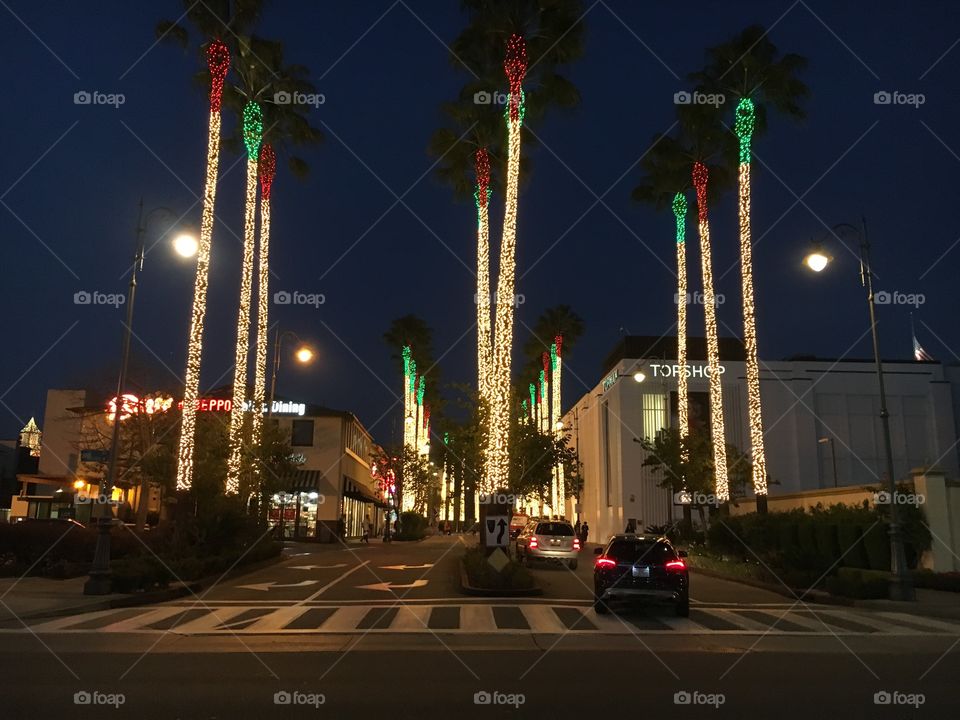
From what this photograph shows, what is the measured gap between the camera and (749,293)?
31.0 m

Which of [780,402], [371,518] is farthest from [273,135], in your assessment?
[371,518]

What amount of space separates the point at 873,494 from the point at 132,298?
23.3 metres

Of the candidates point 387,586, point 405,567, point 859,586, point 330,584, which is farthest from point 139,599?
point 859,586

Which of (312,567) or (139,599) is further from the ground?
(139,599)

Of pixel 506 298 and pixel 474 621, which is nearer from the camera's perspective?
pixel 474 621
